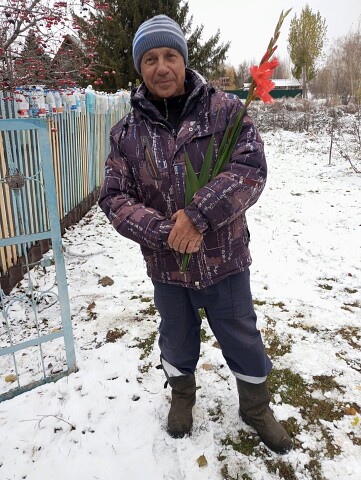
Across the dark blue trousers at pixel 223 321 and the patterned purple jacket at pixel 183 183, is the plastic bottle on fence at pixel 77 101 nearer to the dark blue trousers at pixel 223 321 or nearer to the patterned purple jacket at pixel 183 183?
the patterned purple jacket at pixel 183 183

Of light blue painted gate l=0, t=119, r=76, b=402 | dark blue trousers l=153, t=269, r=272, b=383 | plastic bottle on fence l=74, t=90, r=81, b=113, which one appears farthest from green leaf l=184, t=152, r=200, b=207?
plastic bottle on fence l=74, t=90, r=81, b=113

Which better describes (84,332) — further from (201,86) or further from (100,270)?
(201,86)

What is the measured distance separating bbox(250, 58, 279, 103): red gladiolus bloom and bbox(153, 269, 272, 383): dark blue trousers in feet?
2.64

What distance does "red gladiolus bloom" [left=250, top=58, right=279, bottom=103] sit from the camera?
3.91 feet

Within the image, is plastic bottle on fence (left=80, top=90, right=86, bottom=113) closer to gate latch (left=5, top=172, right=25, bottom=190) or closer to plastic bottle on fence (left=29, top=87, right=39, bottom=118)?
plastic bottle on fence (left=29, top=87, right=39, bottom=118)

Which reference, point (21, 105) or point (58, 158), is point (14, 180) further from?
point (58, 158)

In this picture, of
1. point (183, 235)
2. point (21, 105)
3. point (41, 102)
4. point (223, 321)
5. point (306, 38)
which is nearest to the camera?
point (183, 235)

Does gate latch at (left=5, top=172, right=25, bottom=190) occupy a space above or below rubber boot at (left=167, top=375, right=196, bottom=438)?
above

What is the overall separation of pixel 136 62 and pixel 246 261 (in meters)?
1.03

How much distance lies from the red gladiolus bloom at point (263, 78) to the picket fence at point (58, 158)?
130cm

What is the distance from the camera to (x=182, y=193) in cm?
147

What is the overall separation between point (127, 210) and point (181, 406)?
4.01 ft

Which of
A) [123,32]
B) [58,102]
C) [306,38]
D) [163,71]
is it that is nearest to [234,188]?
[163,71]

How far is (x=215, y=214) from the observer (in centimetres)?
133
